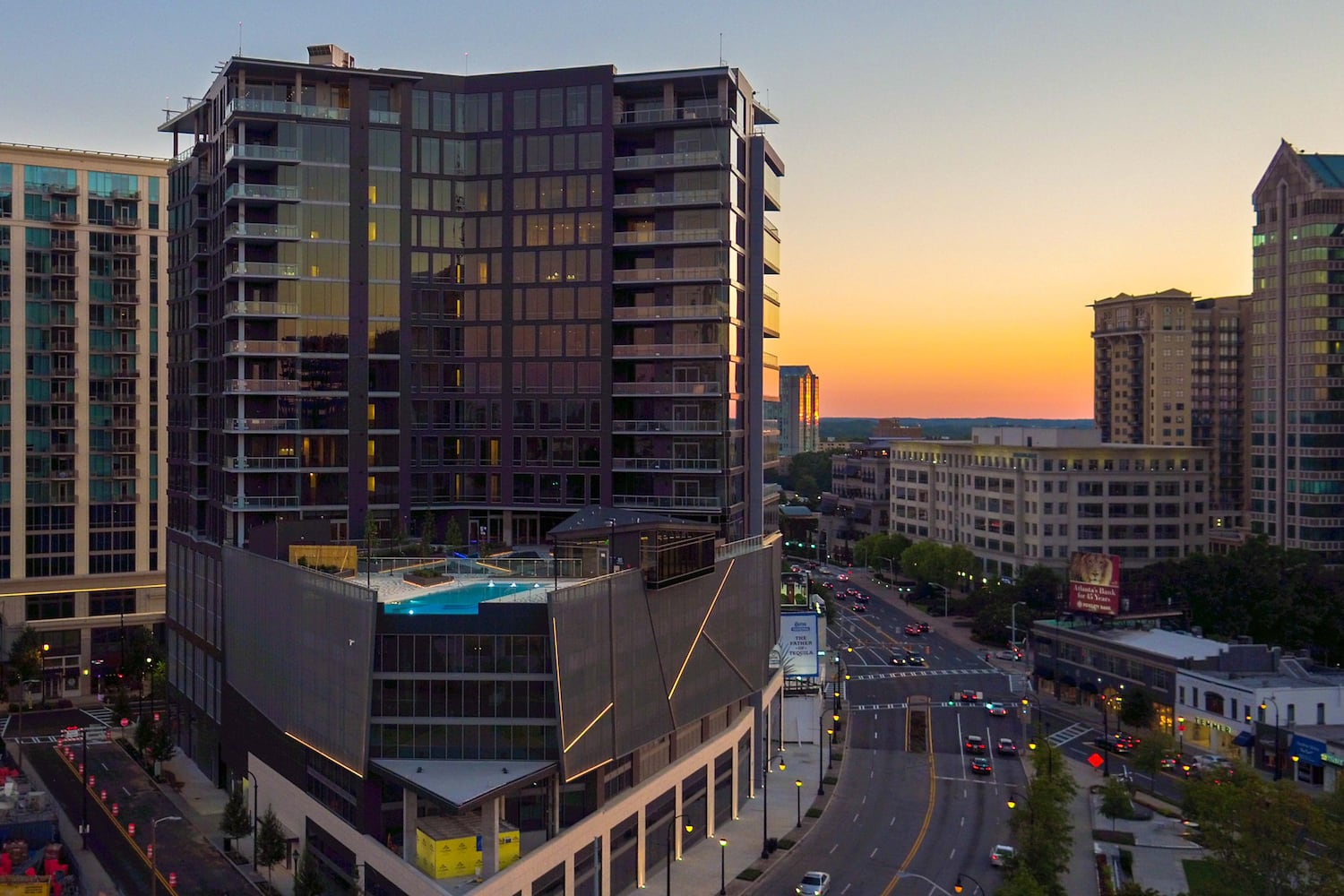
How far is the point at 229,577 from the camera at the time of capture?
8631 cm

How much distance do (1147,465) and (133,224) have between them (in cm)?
13535

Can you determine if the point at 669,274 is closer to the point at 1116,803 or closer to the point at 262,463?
the point at 262,463

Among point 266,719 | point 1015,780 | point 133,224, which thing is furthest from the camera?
point 133,224

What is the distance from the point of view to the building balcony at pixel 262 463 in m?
94.8

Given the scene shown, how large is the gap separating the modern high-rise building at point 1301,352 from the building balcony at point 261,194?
12861 centimetres

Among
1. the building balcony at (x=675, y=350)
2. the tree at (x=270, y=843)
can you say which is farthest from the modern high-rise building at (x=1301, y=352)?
the tree at (x=270, y=843)

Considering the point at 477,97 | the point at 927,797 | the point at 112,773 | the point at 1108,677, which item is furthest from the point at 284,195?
the point at 1108,677

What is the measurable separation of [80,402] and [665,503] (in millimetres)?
67743

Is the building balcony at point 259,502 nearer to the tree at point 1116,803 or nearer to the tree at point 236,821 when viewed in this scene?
the tree at point 236,821

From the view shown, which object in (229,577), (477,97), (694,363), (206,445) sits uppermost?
(477,97)

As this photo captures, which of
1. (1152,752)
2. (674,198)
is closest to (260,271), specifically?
(674,198)

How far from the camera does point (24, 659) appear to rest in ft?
372

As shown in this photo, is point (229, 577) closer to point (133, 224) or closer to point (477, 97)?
point (477, 97)

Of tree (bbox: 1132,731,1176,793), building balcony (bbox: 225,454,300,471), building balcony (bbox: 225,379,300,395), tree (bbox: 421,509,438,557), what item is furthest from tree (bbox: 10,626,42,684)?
tree (bbox: 1132,731,1176,793)
